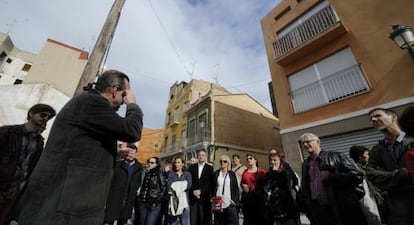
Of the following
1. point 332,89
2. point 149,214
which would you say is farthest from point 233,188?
point 332,89

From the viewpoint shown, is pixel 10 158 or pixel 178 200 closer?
pixel 10 158

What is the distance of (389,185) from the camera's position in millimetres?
1837

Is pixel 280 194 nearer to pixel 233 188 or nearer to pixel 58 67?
pixel 233 188

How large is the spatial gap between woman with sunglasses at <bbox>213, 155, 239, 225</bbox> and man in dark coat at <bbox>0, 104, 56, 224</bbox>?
3169 millimetres

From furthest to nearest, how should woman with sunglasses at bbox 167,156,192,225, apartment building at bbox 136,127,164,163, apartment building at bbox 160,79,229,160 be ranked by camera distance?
apartment building at bbox 136,127,164,163 → apartment building at bbox 160,79,229,160 → woman with sunglasses at bbox 167,156,192,225

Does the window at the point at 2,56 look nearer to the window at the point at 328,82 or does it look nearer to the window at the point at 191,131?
the window at the point at 191,131

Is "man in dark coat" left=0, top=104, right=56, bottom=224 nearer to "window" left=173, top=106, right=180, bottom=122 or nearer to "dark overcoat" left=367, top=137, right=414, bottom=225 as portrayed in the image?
"dark overcoat" left=367, top=137, right=414, bottom=225

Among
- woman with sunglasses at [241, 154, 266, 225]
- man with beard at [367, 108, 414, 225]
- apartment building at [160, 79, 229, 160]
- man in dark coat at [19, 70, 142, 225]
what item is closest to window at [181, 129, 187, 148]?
apartment building at [160, 79, 229, 160]

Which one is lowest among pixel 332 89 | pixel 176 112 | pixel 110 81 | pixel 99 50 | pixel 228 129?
pixel 110 81

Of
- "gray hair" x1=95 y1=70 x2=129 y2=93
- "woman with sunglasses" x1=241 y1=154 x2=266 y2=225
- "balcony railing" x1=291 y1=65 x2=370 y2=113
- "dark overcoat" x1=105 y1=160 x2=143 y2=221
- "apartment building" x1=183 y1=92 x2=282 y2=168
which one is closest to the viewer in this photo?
"gray hair" x1=95 y1=70 x2=129 y2=93

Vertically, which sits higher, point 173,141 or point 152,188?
point 173,141

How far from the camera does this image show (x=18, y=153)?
7.49 ft

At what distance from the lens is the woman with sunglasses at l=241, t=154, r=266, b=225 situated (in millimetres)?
3910

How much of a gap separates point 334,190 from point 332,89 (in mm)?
6221
